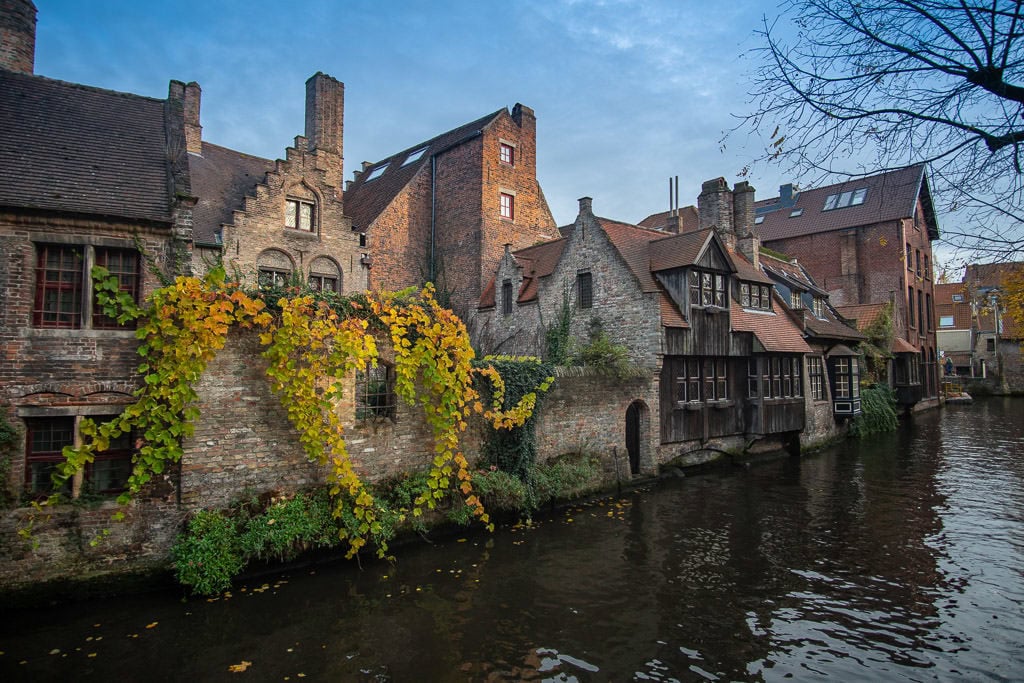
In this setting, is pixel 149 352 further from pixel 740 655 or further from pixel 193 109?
pixel 193 109

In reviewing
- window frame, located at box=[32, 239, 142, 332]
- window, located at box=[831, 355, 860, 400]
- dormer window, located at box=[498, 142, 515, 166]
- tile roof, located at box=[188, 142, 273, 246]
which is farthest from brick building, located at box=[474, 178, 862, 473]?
window frame, located at box=[32, 239, 142, 332]

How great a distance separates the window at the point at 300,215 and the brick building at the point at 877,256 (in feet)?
93.6

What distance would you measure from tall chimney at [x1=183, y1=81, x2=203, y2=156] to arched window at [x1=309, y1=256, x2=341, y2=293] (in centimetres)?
719

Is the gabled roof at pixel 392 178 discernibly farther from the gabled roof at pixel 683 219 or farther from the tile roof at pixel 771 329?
the gabled roof at pixel 683 219

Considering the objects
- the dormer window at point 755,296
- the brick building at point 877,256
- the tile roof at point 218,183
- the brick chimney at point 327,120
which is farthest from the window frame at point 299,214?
the brick building at point 877,256

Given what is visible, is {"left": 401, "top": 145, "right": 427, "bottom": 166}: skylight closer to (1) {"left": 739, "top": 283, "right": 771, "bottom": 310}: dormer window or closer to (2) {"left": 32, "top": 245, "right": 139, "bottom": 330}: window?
(1) {"left": 739, "top": 283, "right": 771, "bottom": 310}: dormer window

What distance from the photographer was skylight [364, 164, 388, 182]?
30100 millimetres

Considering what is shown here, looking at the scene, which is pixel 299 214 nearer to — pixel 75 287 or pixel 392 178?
pixel 392 178

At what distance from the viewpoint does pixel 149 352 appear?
361 inches

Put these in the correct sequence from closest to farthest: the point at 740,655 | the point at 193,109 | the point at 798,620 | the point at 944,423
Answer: the point at 740,655, the point at 798,620, the point at 193,109, the point at 944,423

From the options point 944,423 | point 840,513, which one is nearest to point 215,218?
point 840,513

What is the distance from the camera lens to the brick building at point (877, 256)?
3428cm

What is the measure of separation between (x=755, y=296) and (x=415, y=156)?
17.7 meters

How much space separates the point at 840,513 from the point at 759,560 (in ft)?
15.1
